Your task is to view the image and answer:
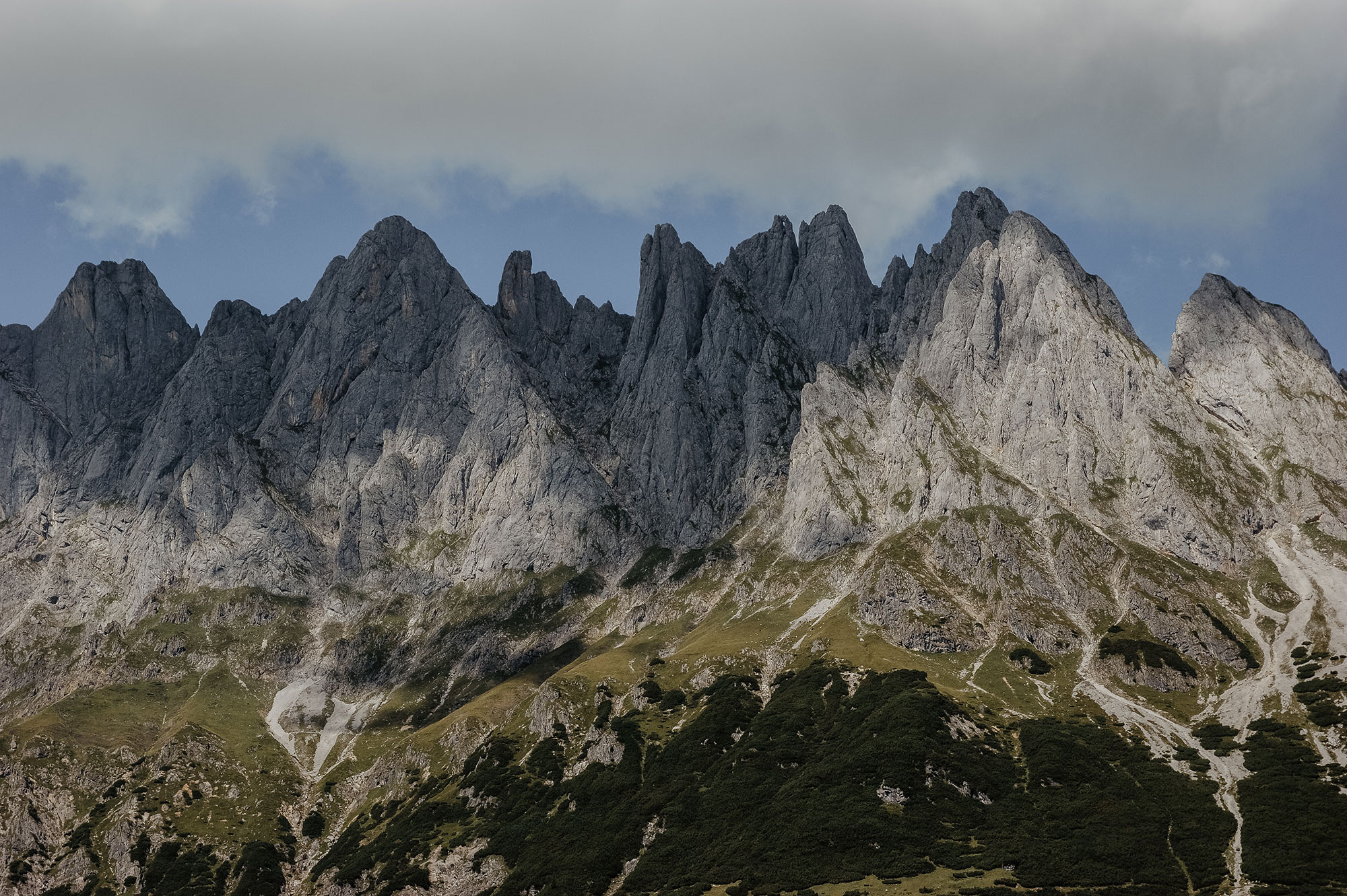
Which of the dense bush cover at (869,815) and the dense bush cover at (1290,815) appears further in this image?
the dense bush cover at (869,815)

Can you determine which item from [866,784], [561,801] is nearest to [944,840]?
[866,784]

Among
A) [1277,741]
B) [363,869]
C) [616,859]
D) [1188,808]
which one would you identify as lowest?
[363,869]

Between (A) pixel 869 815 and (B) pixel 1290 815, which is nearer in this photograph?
(B) pixel 1290 815

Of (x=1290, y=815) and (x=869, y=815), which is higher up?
(x=1290, y=815)

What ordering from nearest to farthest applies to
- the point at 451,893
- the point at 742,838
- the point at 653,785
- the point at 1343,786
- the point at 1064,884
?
the point at 1064,884
the point at 1343,786
the point at 742,838
the point at 451,893
the point at 653,785

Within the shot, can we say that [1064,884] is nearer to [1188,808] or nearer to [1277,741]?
[1188,808]

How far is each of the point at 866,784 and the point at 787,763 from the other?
68.8 ft

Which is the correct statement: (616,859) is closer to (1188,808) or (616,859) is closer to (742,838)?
(742,838)

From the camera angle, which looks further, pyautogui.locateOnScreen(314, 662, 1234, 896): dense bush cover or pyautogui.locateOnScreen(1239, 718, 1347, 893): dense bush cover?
pyautogui.locateOnScreen(314, 662, 1234, 896): dense bush cover

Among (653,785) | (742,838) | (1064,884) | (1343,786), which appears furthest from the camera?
(653,785)

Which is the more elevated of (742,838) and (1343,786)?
(1343,786)

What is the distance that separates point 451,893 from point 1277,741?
149 m

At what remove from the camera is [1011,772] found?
554 feet

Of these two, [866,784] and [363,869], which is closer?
[866,784]
